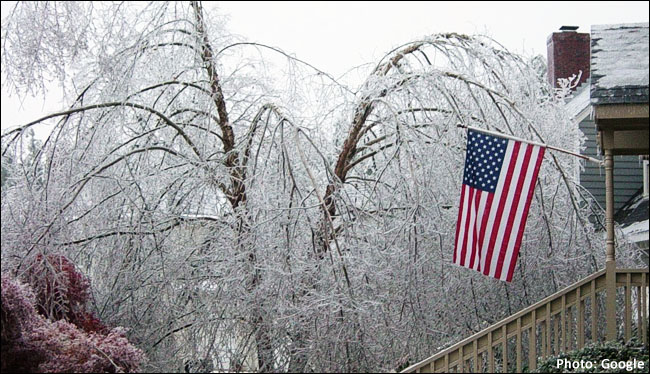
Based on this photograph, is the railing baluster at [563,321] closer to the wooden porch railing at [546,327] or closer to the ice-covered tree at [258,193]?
the wooden porch railing at [546,327]

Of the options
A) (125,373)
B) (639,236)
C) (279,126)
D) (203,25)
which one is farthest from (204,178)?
(639,236)

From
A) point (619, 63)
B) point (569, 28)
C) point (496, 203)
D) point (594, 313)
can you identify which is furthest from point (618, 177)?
point (496, 203)

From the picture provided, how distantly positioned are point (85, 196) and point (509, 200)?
15.6ft

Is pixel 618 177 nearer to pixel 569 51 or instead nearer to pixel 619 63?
pixel 569 51

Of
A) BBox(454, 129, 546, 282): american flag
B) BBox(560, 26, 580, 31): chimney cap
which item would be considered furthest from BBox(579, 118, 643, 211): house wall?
BBox(454, 129, 546, 282): american flag

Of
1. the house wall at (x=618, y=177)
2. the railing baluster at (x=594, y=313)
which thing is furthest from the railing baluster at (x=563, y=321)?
the house wall at (x=618, y=177)

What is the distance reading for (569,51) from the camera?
63.6 feet

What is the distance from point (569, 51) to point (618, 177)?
2.89 m

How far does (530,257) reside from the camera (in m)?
11.0

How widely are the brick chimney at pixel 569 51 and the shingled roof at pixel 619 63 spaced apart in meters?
9.07

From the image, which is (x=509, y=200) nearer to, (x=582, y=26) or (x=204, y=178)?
(x=204, y=178)

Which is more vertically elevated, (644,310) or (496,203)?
(496,203)

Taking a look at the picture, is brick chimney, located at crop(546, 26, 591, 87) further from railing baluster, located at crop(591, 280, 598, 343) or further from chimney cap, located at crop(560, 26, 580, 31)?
railing baluster, located at crop(591, 280, 598, 343)

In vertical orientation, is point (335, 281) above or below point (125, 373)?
above
